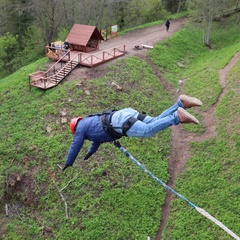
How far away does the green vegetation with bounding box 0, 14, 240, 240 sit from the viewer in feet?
36.2

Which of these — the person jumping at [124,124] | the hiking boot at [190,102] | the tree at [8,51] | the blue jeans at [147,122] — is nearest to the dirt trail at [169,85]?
the person jumping at [124,124]

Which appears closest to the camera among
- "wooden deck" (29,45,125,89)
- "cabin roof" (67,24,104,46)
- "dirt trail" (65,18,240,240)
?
"dirt trail" (65,18,240,240)

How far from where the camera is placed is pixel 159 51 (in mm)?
23672

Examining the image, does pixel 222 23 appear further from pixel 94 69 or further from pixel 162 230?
pixel 162 230

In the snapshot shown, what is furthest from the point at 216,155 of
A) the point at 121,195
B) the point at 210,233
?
the point at 121,195

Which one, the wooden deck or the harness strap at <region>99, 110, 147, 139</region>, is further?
the wooden deck

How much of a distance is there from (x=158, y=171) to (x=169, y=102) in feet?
19.5

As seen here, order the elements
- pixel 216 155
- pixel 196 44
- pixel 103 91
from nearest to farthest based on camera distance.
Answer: pixel 216 155
pixel 103 91
pixel 196 44

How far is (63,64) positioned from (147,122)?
14338mm

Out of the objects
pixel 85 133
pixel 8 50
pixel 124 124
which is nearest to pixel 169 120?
pixel 124 124

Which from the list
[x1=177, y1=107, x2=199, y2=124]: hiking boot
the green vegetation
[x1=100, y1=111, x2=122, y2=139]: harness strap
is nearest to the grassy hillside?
the green vegetation

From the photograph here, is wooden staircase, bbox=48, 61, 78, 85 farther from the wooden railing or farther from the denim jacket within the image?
the denim jacket

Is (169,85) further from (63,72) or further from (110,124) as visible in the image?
(110,124)

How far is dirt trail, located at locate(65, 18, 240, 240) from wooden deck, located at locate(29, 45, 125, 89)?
16.1 inches
